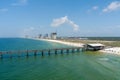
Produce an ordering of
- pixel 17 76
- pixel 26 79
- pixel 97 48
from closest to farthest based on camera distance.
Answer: pixel 26 79
pixel 17 76
pixel 97 48

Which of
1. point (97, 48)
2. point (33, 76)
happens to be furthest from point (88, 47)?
point (33, 76)

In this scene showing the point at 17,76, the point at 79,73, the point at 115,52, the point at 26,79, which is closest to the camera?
the point at 26,79

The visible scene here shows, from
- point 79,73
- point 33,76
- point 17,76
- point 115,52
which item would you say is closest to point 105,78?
point 79,73

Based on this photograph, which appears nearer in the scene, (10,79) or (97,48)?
(10,79)

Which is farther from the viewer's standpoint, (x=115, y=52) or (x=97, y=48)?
(x=97, y=48)

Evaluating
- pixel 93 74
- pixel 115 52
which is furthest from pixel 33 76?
pixel 115 52

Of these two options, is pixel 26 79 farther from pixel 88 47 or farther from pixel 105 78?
pixel 88 47

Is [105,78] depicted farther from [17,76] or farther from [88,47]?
[88,47]

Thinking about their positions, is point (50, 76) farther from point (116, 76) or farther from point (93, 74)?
point (116, 76)

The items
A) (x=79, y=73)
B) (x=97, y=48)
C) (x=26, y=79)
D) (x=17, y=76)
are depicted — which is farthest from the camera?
(x=97, y=48)
